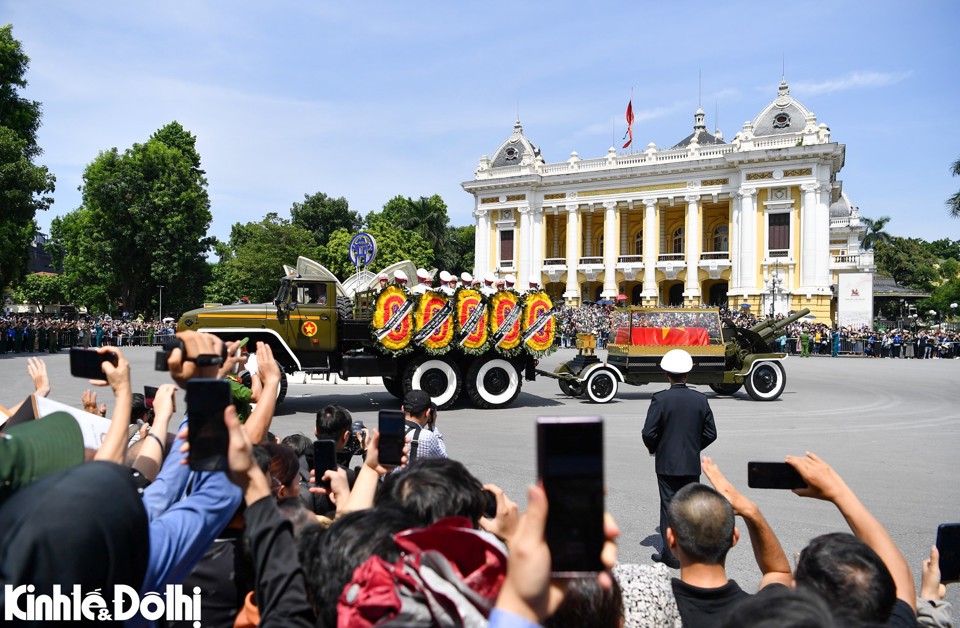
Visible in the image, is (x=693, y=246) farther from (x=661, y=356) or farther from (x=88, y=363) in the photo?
(x=88, y=363)

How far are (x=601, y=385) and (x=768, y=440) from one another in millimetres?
5493

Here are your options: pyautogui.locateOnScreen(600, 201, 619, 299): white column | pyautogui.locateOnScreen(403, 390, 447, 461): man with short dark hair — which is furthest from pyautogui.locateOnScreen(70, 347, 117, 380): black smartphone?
pyautogui.locateOnScreen(600, 201, 619, 299): white column

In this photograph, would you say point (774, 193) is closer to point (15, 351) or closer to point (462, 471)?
point (15, 351)

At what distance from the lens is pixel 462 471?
2.36 m

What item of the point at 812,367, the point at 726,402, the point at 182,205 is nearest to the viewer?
the point at 726,402

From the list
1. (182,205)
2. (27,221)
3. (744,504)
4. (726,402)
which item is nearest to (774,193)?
(726,402)

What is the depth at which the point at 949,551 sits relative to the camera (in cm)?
238

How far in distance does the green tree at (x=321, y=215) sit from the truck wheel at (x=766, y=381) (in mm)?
52977

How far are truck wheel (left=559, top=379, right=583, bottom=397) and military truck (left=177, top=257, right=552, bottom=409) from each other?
4.64 ft

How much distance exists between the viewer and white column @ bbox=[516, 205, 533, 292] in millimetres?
52750

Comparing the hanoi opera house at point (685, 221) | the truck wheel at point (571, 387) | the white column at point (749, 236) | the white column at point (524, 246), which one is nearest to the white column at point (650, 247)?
the hanoi opera house at point (685, 221)

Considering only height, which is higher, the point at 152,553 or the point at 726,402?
the point at 152,553

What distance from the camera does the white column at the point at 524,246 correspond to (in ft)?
173

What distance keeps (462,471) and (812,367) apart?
27.6 meters
